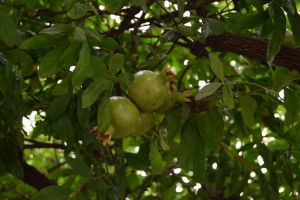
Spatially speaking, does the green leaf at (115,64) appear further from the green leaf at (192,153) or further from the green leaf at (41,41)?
the green leaf at (192,153)

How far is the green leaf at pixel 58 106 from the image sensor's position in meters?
1.61

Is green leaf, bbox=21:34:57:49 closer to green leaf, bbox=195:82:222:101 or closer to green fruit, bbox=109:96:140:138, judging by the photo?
green fruit, bbox=109:96:140:138

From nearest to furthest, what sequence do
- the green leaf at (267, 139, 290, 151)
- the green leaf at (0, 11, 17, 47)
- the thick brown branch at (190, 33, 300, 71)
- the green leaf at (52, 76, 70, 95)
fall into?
the green leaf at (0, 11, 17, 47) → the green leaf at (52, 76, 70, 95) → the thick brown branch at (190, 33, 300, 71) → the green leaf at (267, 139, 290, 151)

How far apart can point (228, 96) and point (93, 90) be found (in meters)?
0.33

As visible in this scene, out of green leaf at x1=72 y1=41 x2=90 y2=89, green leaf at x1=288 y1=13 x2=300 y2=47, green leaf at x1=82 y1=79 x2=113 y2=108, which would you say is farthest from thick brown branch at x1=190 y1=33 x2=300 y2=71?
green leaf at x1=72 y1=41 x2=90 y2=89

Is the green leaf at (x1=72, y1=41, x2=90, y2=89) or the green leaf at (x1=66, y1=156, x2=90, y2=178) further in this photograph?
the green leaf at (x1=66, y1=156, x2=90, y2=178)

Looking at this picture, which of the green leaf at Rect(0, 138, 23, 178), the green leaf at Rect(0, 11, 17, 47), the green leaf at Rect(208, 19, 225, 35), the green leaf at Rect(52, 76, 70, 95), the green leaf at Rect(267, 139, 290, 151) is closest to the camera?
the green leaf at Rect(0, 11, 17, 47)

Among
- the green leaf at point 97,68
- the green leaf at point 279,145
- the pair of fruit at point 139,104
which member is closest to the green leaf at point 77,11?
the green leaf at point 97,68

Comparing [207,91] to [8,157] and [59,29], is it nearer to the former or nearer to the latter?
[59,29]

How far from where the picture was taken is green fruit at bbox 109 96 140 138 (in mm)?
1402

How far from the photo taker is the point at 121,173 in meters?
1.60

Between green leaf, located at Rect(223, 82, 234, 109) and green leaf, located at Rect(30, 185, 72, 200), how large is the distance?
50 centimetres

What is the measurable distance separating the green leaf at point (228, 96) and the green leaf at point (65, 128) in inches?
21.2

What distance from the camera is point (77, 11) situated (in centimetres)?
125
